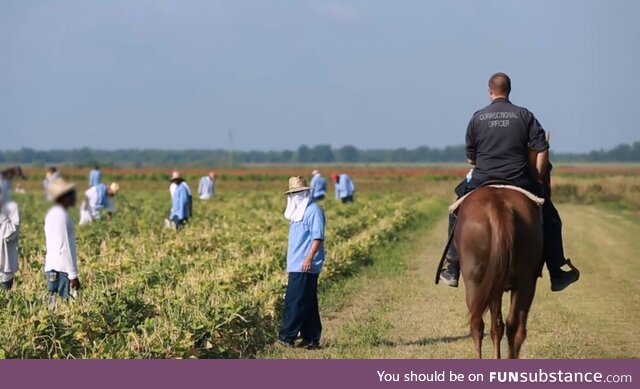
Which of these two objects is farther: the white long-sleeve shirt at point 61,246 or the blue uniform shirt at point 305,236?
the blue uniform shirt at point 305,236

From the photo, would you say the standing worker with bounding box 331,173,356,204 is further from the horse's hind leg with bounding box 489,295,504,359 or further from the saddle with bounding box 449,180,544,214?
the horse's hind leg with bounding box 489,295,504,359

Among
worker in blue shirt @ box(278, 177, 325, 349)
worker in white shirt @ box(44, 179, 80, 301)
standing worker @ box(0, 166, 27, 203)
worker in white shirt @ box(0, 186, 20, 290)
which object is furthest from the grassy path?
standing worker @ box(0, 166, 27, 203)

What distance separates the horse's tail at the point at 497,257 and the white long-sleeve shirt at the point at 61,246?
12.8 ft

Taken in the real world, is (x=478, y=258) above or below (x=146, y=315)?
above

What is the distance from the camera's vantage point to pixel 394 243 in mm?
27109

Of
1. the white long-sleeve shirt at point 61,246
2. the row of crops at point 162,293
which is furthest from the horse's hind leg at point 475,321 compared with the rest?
the white long-sleeve shirt at point 61,246

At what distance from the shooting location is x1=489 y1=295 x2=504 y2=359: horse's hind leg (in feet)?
32.1

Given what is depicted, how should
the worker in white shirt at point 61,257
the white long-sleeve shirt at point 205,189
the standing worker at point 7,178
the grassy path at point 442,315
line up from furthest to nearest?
1. the white long-sleeve shirt at point 205,189
2. the grassy path at point 442,315
3. the worker in white shirt at point 61,257
4. the standing worker at point 7,178

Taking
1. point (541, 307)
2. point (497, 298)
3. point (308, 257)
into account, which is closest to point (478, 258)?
point (497, 298)

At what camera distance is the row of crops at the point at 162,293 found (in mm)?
10227

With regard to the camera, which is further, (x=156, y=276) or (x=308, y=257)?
(x=156, y=276)

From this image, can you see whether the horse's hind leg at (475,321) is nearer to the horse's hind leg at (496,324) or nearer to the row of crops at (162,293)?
the horse's hind leg at (496,324)
